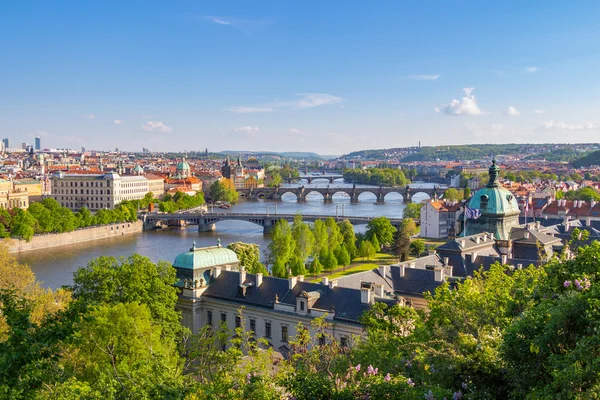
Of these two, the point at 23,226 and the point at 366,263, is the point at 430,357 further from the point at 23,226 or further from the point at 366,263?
the point at 23,226

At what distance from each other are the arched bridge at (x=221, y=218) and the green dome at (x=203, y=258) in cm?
4782

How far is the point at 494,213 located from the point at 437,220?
26139mm

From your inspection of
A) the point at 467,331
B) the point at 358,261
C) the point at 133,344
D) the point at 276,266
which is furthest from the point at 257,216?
the point at 467,331

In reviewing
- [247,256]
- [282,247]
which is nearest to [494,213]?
[282,247]

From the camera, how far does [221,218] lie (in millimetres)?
83562

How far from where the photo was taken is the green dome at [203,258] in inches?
1136

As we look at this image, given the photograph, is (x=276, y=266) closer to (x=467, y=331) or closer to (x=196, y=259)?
(x=196, y=259)

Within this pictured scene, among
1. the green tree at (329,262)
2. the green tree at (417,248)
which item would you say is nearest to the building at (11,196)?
the green tree at (329,262)

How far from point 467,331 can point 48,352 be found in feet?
27.3

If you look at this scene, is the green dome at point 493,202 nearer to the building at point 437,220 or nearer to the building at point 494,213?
the building at point 494,213

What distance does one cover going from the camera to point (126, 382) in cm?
1192

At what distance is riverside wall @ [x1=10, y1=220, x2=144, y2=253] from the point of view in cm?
6208

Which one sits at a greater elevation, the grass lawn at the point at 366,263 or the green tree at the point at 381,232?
the green tree at the point at 381,232

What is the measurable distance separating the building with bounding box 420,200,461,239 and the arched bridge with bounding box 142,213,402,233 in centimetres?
1180
